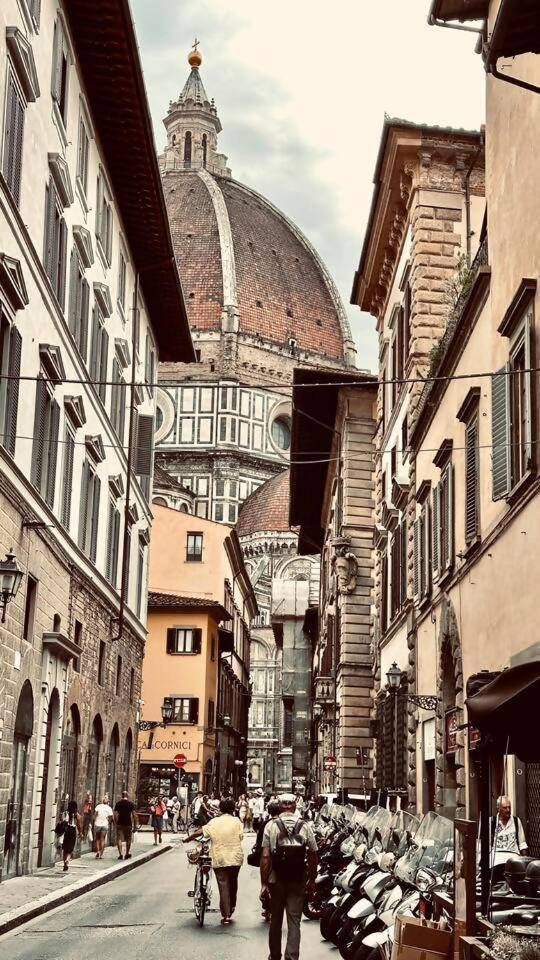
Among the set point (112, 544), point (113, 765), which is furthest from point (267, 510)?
point (112, 544)

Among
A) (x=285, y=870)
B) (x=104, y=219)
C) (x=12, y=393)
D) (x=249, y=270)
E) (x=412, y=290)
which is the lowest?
(x=285, y=870)

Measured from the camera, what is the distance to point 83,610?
27297 mm

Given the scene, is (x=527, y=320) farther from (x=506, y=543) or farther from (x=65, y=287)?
(x=65, y=287)

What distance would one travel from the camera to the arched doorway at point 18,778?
811 inches

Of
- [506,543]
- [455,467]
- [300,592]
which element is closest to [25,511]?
[455,467]

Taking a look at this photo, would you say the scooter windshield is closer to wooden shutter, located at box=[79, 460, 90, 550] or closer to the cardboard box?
the cardboard box

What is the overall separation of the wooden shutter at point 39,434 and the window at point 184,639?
34561 mm

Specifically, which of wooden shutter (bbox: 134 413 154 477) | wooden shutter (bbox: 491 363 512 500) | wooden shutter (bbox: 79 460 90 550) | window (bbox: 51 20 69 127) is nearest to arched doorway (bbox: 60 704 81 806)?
wooden shutter (bbox: 79 460 90 550)

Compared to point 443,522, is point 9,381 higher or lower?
higher

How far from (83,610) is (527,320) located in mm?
15039

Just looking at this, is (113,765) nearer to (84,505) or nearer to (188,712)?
(84,505)

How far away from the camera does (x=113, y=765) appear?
33.5 meters

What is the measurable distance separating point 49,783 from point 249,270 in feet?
355

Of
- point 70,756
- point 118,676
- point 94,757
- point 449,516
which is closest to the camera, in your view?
point 449,516
